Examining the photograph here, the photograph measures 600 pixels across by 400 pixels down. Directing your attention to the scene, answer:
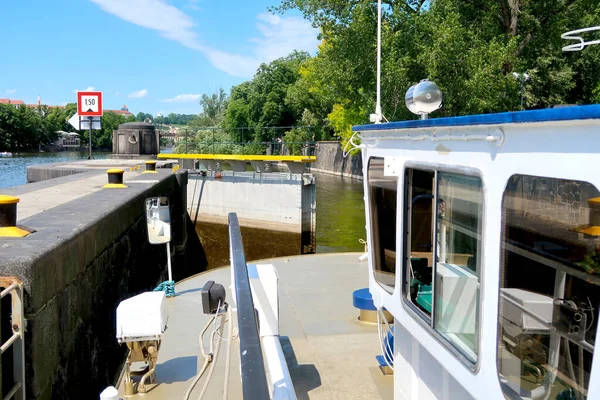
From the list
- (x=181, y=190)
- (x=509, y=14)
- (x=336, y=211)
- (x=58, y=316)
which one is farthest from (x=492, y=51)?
(x=58, y=316)

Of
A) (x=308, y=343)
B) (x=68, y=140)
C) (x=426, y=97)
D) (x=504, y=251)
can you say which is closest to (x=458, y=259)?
(x=504, y=251)

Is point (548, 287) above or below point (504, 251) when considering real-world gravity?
below

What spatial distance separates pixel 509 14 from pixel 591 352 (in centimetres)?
2112

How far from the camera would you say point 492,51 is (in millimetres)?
18047

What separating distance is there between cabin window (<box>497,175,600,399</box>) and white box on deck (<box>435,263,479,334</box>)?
31cm

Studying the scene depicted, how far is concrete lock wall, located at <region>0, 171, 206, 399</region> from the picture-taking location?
4738mm

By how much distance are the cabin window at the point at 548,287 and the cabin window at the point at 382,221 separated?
158cm

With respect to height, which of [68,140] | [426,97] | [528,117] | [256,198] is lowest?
[256,198]

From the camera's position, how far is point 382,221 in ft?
14.0

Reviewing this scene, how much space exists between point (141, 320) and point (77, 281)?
7.70ft

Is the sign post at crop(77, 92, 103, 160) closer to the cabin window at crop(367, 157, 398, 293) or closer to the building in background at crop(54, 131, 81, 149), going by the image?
the cabin window at crop(367, 157, 398, 293)

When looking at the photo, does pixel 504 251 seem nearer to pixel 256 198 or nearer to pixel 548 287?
pixel 548 287

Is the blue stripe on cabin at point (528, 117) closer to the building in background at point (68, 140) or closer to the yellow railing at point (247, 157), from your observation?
the yellow railing at point (247, 157)

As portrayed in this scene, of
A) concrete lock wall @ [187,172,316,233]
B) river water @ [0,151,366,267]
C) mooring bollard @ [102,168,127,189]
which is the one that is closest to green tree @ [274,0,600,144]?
concrete lock wall @ [187,172,316,233]
